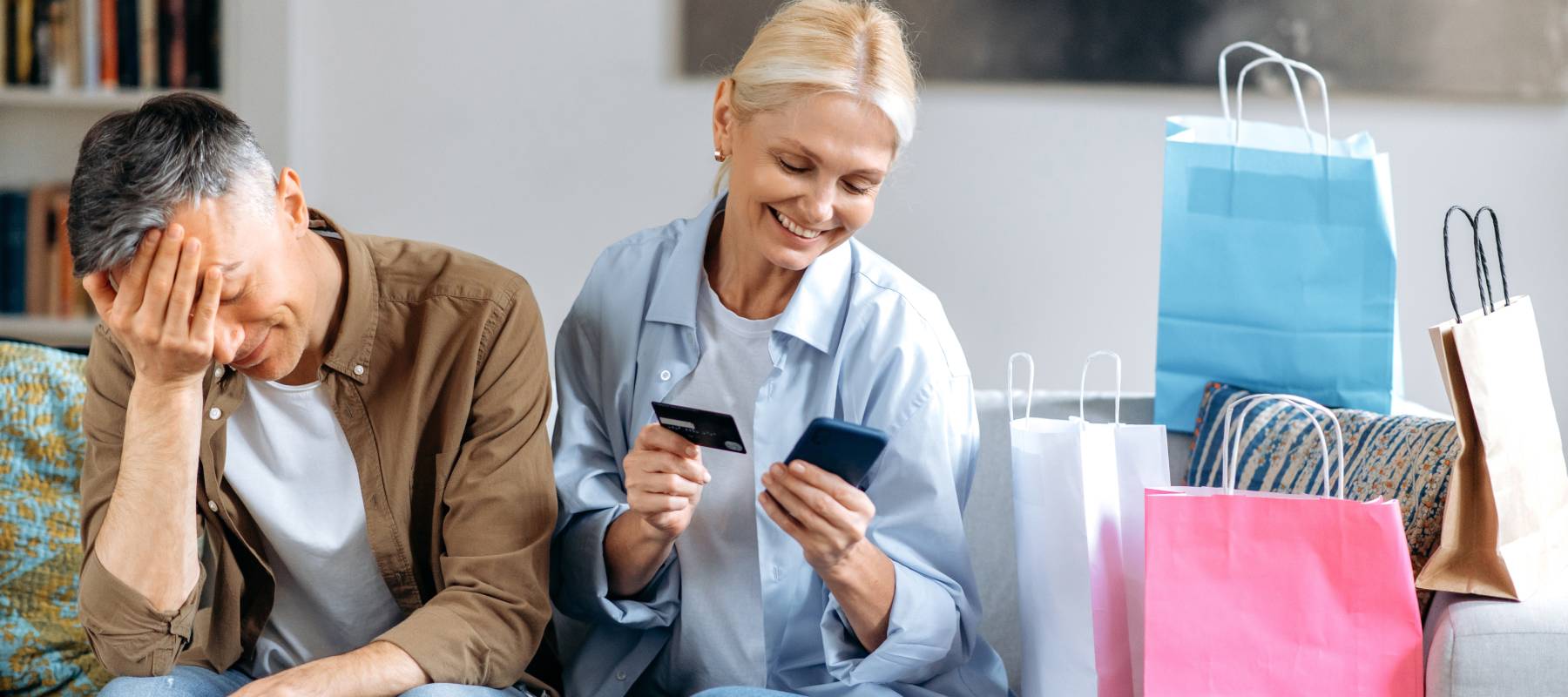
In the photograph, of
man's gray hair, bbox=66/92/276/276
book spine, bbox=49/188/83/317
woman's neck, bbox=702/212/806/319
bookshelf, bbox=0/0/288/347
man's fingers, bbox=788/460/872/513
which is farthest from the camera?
book spine, bbox=49/188/83/317

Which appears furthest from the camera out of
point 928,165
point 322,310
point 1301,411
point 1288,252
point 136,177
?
point 928,165

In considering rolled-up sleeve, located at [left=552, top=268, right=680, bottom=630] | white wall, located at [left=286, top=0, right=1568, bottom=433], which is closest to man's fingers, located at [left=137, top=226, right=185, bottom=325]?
rolled-up sleeve, located at [left=552, top=268, right=680, bottom=630]

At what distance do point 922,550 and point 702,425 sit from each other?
0.33m

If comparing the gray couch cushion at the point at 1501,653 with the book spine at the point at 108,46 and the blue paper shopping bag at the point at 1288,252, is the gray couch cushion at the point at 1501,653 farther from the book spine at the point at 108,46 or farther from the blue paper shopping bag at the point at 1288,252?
the book spine at the point at 108,46

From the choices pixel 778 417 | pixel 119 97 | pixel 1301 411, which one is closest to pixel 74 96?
pixel 119 97

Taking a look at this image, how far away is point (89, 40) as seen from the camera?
2.52 meters

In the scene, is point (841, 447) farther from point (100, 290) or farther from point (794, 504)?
point (100, 290)

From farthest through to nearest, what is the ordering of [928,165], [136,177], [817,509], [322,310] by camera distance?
[928,165]
[322,310]
[817,509]
[136,177]

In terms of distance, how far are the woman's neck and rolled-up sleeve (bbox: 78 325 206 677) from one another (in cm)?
64

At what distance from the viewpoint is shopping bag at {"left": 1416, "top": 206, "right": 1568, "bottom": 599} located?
50.1 inches

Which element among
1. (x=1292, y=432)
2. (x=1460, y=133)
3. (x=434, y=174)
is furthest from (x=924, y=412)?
(x=1460, y=133)

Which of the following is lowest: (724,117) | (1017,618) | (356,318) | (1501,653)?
(1017,618)

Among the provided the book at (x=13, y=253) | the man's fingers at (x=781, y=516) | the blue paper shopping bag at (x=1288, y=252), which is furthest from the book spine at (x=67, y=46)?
the blue paper shopping bag at (x=1288, y=252)

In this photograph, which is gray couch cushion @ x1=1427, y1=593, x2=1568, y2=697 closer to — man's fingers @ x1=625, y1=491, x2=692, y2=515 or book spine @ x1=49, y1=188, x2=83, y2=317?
man's fingers @ x1=625, y1=491, x2=692, y2=515
